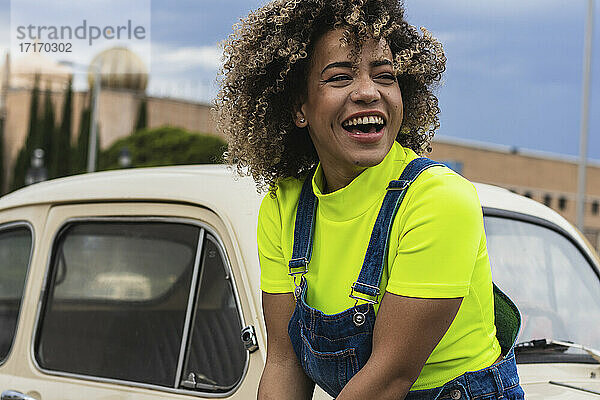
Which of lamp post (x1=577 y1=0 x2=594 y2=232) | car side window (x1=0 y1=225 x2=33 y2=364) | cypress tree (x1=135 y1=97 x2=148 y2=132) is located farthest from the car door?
cypress tree (x1=135 y1=97 x2=148 y2=132)

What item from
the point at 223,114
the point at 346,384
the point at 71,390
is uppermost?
the point at 223,114

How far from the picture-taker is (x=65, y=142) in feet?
179

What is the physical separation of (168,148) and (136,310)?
42487mm

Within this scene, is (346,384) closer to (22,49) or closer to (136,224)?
(136,224)

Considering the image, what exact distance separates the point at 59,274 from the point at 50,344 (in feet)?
0.92

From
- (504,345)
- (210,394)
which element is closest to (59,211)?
(210,394)

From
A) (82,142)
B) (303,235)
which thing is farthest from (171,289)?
(82,142)

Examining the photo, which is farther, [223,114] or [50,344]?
[50,344]

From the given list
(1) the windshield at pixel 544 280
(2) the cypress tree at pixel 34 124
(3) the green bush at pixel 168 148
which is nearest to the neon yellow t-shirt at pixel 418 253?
(1) the windshield at pixel 544 280

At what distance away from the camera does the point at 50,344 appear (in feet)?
11.6

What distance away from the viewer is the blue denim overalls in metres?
2.07

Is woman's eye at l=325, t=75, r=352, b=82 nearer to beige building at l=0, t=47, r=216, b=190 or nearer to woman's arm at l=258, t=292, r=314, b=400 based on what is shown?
woman's arm at l=258, t=292, r=314, b=400

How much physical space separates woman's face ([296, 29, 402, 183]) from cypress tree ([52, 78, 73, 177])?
52.7m

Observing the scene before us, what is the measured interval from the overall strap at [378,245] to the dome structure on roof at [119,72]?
2252 inches
